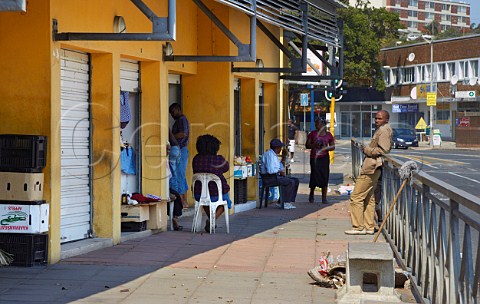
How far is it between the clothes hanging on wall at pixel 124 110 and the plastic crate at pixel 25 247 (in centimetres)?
320

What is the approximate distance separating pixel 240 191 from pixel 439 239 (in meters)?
11.4

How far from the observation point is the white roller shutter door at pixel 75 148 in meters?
11.8

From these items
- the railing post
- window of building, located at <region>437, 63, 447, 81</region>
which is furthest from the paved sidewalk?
window of building, located at <region>437, 63, 447, 81</region>

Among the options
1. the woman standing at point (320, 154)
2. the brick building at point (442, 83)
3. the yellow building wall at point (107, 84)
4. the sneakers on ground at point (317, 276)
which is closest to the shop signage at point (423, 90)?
the brick building at point (442, 83)

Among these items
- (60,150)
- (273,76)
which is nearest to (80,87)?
(60,150)

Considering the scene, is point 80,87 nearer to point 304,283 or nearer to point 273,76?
point 304,283

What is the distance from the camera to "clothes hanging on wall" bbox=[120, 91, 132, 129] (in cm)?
1348

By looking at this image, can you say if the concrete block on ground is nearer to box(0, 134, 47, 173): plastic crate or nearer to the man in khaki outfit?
box(0, 134, 47, 173): plastic crate

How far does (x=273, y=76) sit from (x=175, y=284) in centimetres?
1275

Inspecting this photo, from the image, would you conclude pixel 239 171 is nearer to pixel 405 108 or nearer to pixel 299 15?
pixel 299 15

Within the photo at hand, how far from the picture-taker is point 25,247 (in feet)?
34.4

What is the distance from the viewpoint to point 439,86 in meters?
76.4

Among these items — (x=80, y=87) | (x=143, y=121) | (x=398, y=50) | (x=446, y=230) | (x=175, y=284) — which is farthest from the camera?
(x=398, y=50)

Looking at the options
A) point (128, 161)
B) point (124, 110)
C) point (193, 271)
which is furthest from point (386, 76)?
point (193, 271)
